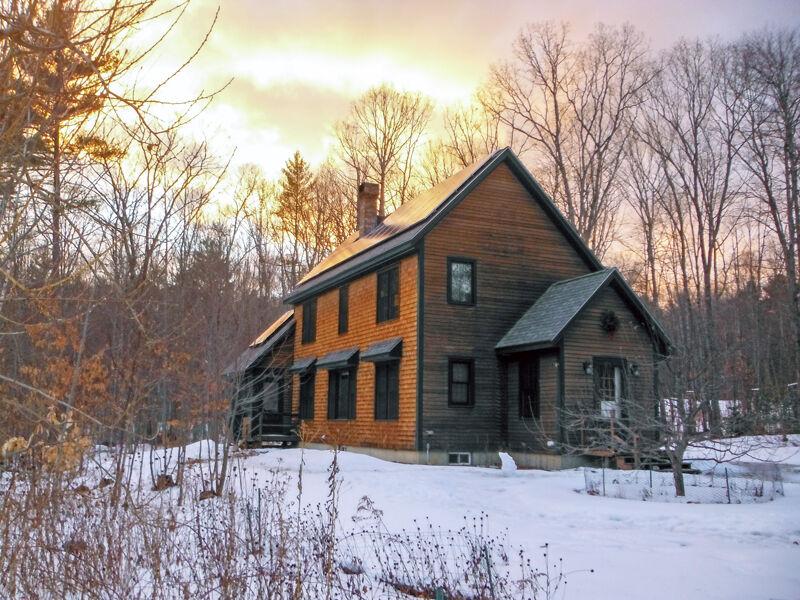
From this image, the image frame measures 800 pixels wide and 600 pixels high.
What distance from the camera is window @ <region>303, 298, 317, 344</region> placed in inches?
1058

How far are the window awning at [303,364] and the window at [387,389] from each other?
4912 mm

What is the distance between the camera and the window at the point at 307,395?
26328 mm

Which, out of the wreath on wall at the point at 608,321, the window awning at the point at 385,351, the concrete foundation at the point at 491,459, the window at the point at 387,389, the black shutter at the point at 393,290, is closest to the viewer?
the concrete foundation at the point at 491,459

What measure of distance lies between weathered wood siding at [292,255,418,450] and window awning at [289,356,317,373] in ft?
0.71

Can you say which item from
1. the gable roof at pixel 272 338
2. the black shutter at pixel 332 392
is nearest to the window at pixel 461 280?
the black shutter at pixel 332 392

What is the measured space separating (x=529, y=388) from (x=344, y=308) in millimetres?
7432

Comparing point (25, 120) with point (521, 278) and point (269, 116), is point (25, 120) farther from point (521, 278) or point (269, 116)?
point (521, 278)

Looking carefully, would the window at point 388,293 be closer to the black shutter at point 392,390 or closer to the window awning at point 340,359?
the black shutter at point 392,390

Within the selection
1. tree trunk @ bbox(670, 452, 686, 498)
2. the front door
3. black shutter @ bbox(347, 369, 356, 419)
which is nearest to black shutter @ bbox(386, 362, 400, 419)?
black shutter @ bbox(347, 369, 356, 419)

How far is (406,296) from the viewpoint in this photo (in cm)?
2019

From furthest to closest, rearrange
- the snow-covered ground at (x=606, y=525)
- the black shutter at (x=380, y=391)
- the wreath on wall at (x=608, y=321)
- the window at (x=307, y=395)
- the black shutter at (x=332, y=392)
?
the window at (x=307, y=395)
the black shutter at (x=332, y=392)
the black shutter at (x=380, y=391)
the wreath on wall at (x=608, y=321)
the snow-covered ground at (x=606, y=525)

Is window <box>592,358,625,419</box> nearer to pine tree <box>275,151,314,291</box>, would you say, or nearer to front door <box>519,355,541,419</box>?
front door <box>519,355,541,419</box>

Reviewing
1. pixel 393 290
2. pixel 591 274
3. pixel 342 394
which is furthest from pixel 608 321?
pixel 342 394

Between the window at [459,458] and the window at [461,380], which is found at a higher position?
the window at [461,380]
